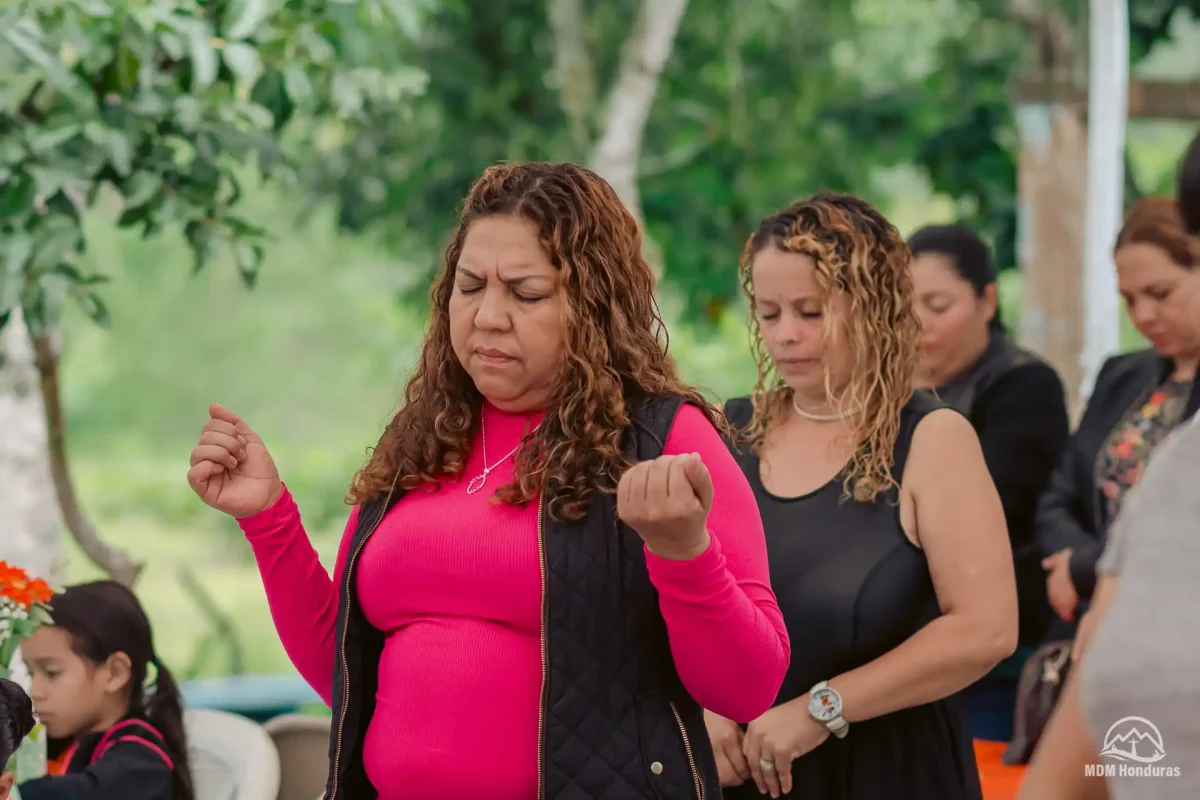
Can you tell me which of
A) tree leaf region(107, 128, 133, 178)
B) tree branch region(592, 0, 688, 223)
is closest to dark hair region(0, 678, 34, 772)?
tree leaf region(107, 128, 133, 178)

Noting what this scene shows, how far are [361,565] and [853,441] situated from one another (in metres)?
0.74

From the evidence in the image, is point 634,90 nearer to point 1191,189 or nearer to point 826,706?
point 826,706

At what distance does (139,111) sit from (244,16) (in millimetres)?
301

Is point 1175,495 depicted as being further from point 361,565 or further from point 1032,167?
point 1032,167

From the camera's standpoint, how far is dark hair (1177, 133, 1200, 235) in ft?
3.25

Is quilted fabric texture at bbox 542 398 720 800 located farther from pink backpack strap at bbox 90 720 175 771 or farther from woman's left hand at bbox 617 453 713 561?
pink backpack strap at bbox 90 720 175 771

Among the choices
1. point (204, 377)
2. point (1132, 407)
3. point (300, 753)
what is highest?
point (204, 377)

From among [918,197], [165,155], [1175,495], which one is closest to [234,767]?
[165,155]

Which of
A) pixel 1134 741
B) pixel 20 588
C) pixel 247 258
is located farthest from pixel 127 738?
pixel 1134 741

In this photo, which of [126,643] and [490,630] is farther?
[126,643]

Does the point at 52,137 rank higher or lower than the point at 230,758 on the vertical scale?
higher

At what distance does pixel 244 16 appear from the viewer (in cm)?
276

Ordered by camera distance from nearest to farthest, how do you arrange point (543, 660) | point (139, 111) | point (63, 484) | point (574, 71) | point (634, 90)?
1. point (543, 660)
2. point (139, 111)
3. point (63, 484)
4. point (634, 90)
5. point (574, 71)

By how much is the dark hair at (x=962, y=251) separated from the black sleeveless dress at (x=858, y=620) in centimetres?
113
